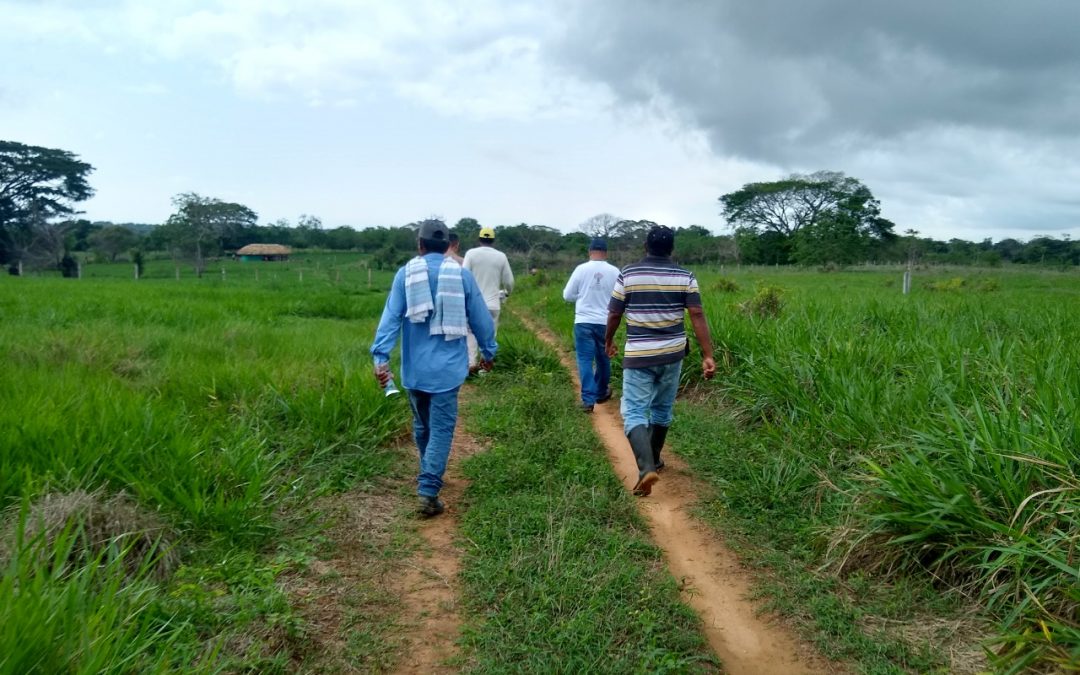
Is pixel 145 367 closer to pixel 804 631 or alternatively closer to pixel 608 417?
pixel 608 417

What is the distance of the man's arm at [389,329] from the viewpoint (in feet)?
12.9

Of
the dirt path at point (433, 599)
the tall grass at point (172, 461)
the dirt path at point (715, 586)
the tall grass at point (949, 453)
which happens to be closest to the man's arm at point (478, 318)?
the dirt path at point (433, 599)

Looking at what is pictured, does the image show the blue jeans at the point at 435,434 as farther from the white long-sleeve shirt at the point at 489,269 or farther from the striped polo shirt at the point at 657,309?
the white long-sleeve shirt at the point at 489,269

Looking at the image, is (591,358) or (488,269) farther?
(488,269)

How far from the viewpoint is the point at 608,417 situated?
6.25 m

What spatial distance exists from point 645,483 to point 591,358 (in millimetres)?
2658

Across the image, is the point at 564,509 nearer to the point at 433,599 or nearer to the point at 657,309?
the point at 433,599

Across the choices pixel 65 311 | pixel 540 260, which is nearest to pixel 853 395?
pixel 65 311

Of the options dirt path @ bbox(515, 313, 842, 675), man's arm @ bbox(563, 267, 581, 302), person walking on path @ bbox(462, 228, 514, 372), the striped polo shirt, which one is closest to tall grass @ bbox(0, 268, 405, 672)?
person walking on path @ bbox(462, 228, 514, 372)

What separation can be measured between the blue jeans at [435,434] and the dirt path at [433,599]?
0.22 meters

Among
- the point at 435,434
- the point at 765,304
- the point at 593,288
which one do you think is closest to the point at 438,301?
the point at 435,434

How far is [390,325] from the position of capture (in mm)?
3969

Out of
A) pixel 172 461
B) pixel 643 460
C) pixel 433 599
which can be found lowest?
pixel 433 599

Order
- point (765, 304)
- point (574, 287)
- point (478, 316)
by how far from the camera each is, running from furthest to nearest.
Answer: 1. point (765, 304)
2. point (574, 287)
3. point (478, 316)
